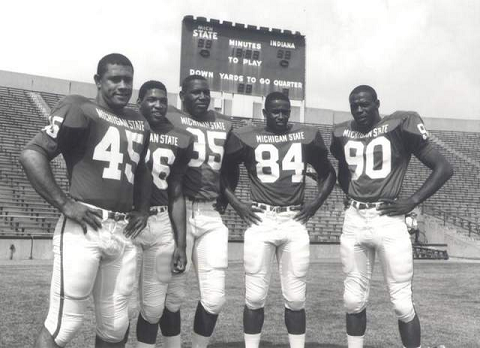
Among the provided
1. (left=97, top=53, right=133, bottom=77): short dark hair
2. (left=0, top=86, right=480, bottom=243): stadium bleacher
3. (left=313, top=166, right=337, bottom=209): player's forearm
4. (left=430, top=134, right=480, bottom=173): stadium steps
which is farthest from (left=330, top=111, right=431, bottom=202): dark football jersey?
(left=430, top=134, right=480, bottom=173): stadium steps

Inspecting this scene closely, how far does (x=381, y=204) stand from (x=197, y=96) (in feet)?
6.10

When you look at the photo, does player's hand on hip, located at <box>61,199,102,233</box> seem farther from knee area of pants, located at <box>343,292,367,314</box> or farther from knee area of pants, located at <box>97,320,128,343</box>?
knee area of pants, located at <box>343,292,367,314</box>

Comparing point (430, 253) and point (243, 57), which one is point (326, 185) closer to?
point (430, 253)

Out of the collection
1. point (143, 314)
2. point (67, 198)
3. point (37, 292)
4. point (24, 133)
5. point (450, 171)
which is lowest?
point (37, 292)

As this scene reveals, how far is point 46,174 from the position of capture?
3.09 metres

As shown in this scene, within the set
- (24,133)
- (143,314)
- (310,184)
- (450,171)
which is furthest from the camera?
(310,184)

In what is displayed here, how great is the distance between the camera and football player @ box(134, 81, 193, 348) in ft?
13.4

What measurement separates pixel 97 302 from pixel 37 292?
17.8 feet

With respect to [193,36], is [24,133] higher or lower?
lower

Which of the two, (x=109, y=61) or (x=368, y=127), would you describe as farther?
(x=368, y=127)

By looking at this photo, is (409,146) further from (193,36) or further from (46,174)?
(193,36)

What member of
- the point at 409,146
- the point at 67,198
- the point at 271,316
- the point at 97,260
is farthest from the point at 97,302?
the point at 271,316

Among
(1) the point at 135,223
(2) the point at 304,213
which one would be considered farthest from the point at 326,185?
(1) the point at 135,223

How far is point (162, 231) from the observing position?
4137 millimetres
